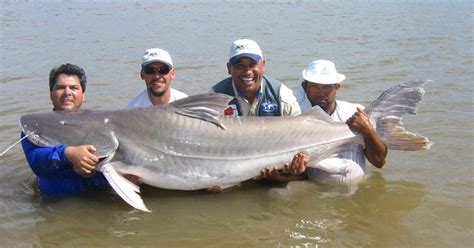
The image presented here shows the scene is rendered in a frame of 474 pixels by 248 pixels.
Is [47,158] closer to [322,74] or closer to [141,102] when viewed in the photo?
[141,102]

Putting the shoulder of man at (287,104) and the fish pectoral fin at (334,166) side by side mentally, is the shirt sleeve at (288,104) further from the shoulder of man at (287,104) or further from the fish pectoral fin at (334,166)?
the fish pectoral fin at (334,166)

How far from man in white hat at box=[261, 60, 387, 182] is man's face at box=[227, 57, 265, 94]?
0.49m

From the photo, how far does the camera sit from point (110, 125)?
482 cm

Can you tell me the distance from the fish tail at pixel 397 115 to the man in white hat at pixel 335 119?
109 mm

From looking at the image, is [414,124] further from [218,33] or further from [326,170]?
[218,33]

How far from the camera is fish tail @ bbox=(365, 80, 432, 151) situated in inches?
201

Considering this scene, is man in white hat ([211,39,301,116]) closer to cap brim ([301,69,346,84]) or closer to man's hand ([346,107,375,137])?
cap brim ([301,69,346,84])

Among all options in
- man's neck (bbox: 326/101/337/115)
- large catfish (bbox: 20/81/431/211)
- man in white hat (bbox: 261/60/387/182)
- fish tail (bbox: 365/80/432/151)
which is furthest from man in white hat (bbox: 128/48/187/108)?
fish tail (bbox: 365/80/432/151)

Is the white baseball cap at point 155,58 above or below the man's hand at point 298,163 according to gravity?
above

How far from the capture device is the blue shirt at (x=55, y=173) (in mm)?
4613

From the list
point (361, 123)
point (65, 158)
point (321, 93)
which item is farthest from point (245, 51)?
point (65, 158)

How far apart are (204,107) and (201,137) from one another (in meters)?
0.29

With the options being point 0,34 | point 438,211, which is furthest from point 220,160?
point 0,34

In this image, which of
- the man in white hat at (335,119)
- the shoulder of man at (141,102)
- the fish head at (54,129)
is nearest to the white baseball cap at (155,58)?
the shoulder of man at (141,102)
